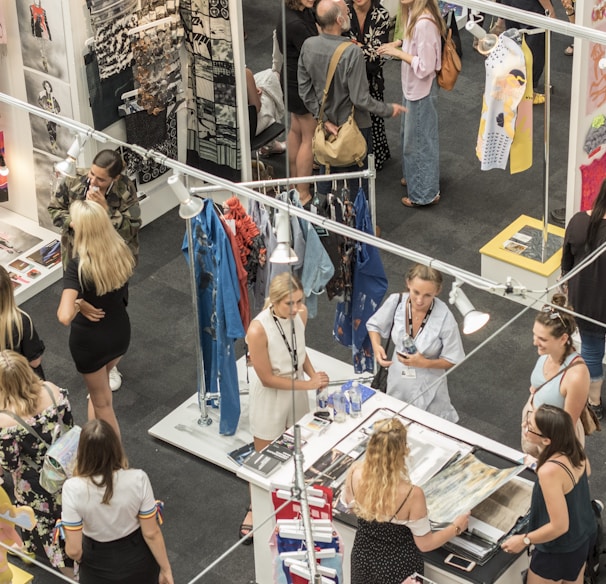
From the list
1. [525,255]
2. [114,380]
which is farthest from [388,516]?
[525,255]

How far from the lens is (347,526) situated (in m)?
5.93

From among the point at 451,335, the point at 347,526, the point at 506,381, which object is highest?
the point at 451,335

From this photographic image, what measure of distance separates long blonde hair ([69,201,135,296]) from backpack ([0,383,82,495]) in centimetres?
69

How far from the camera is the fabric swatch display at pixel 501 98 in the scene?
7820 millimetres

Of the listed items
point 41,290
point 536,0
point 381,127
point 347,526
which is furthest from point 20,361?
point 536,0

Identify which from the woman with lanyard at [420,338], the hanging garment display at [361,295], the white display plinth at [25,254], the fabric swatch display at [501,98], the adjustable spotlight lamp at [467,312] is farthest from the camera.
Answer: the white display plinth at [25,254]

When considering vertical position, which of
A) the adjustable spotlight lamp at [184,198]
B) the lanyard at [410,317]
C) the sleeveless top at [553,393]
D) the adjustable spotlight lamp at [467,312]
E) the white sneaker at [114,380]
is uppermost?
the adjustable spotlight lamp at [184,198]

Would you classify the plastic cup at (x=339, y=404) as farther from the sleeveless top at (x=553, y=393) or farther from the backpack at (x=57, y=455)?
the backpack at (x=57, y=455)

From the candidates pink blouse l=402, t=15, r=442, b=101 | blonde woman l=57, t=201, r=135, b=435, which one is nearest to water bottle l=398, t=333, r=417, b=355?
blonde woman l=57, t=201, r=135, b=435

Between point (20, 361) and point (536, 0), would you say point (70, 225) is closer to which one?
point (20, 361)

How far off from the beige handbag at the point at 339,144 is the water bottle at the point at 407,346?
7.80 feet

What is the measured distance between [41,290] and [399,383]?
3.11 meters

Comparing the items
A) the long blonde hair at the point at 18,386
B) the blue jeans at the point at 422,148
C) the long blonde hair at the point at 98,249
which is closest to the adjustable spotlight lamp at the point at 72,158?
the long blonde hair at the point at 98,249

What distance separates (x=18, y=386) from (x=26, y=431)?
212 mm
